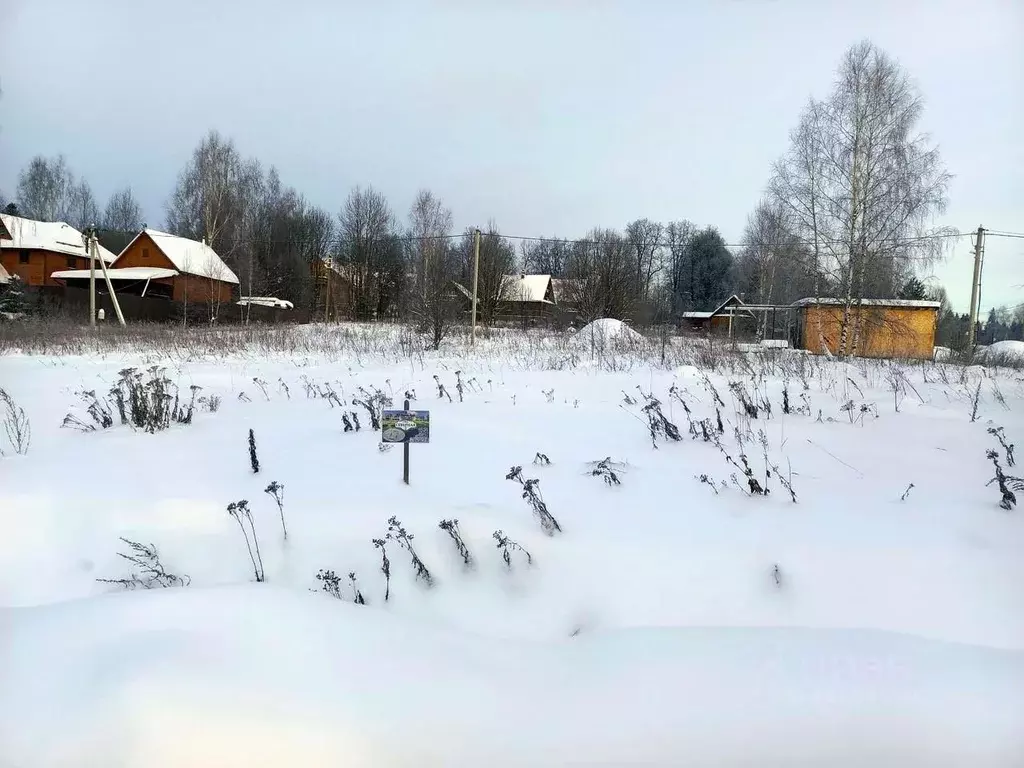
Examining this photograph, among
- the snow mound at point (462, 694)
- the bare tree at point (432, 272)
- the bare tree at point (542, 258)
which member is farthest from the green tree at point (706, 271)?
the snow mound at point (462, 694)

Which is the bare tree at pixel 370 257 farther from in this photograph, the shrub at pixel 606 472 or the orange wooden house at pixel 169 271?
the shrub at pixel 606 472

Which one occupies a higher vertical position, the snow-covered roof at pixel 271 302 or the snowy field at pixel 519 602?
the snow-covered roof at pixel 271 302

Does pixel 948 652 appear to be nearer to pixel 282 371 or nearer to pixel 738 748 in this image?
pixel 738 748

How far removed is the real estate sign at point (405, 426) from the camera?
3.21 m

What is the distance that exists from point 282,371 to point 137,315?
83.3 feet

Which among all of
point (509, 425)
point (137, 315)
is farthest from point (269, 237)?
point (509, 425)

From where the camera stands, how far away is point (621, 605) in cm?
243

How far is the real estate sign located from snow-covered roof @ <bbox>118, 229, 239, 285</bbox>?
35.8 m

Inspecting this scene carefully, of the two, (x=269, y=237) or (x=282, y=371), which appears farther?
(x=269, y=237)

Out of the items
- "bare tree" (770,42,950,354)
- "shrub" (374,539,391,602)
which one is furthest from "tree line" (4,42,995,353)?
"shrub" (374,539,391,602)

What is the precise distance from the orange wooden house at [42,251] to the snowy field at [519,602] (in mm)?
40417

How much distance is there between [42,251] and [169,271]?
34.5ft

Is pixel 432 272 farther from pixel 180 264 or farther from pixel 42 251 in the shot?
pixel 42 251

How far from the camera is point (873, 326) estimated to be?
17203 mm
